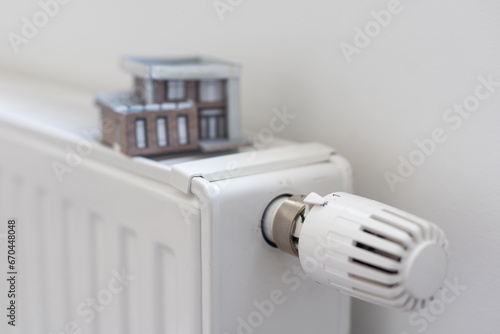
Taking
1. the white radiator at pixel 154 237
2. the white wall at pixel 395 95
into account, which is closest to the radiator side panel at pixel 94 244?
the white radiator at pixel 154 237

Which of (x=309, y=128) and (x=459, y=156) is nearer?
(x=459, y=156)

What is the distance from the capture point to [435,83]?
1.50ft

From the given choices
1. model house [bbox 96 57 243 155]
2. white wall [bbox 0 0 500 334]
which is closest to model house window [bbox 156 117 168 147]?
model house [bbox 96 57 243 155]

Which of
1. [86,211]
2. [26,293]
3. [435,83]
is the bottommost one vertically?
[26,293]

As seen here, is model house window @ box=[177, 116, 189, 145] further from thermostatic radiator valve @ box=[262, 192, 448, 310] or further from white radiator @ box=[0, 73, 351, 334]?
thermostatic radiator valve @ box=[262, 192, 448, 310]

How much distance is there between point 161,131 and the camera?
0.50 metres

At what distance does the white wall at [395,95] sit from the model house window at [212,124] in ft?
0.25

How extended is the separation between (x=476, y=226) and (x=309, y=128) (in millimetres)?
185

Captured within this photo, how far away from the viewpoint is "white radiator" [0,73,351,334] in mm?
421

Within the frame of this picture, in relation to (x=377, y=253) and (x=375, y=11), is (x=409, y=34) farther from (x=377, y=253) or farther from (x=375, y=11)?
(x=377, y=253)

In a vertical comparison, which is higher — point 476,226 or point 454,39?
point 454,39

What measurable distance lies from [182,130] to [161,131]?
0.02m

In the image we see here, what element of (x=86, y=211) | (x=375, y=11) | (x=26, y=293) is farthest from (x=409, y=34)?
(x=26, y=293)

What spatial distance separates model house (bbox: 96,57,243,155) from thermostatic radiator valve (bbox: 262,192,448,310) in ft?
0.52
